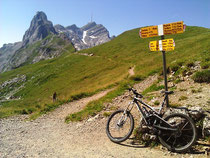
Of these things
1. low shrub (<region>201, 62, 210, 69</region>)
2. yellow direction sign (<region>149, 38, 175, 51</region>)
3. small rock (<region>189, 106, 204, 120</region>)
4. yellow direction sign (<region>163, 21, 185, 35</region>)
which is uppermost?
yellow direction sign (<region>163, 21, 185, 35</region>)

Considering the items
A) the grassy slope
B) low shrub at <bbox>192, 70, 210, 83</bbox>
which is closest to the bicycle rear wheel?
low shrub at <bbox>192, 70, 210, 83</bbox>

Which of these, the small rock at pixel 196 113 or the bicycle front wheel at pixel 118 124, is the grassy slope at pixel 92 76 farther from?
the small rock at pixel 196 113

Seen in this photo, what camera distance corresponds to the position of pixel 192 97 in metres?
8.58

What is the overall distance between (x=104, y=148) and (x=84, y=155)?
2.89ft

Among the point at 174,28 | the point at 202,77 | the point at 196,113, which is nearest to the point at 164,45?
the point at 174,28

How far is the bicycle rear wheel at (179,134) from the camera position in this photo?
16.8 feet

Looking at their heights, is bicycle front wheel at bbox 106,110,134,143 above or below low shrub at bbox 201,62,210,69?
below

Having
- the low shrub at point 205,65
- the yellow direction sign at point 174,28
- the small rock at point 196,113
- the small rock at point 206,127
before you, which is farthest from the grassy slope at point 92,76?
the small rock at point 206,127

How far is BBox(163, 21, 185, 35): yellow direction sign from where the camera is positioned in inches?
259

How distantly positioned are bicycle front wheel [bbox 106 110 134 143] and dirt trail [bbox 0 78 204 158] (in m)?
0.31

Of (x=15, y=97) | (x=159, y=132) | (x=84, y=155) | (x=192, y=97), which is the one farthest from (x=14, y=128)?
(x=15, y=97)

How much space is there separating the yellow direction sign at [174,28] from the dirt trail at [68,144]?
5.13 metres

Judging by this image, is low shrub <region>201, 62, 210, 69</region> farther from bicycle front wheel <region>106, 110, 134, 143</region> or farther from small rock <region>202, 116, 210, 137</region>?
bicycle front wheel <region>106, 110, 134, 143</region>

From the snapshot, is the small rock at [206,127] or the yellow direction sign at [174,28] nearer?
the small rock at [206,127]
